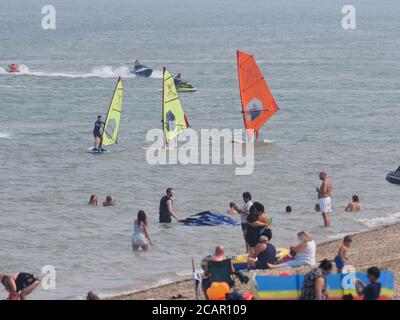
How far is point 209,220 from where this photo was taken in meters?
25.2

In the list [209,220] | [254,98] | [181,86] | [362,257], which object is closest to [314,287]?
[362,257]

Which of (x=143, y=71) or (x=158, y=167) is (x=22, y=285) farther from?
(x=143, y=71)

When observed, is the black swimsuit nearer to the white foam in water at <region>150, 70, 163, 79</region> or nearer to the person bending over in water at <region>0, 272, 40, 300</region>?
the person bending over in water at <region>0, 272, 40, 300</region>

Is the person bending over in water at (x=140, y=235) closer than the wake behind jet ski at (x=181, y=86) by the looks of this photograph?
Yes

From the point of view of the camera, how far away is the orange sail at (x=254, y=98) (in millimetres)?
40094

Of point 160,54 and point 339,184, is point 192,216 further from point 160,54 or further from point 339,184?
point 160,54

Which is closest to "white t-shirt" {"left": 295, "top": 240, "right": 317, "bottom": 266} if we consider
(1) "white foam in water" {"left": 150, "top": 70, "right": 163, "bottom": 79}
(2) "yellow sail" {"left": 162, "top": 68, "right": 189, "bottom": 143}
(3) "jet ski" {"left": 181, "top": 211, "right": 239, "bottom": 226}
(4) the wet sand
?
(4) the wet sand

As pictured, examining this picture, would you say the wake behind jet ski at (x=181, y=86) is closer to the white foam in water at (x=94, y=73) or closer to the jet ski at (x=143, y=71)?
the jet ski at (x=143, y=71)

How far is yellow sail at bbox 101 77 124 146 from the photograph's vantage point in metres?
36.7

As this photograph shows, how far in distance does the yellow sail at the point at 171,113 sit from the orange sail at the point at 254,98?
3290 millimetres

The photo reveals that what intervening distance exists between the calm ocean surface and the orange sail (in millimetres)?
1278

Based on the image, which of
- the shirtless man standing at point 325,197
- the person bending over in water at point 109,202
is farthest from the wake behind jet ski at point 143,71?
the shirtless man standing at point 325,197

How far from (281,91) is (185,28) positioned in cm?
8289

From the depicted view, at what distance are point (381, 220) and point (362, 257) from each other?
6.41m
